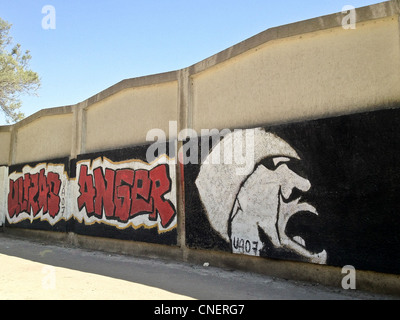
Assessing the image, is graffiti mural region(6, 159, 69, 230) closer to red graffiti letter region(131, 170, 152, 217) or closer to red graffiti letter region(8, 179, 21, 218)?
red graffiti letter region(8, 179, 21, 218)

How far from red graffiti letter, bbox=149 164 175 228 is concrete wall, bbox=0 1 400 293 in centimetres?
3

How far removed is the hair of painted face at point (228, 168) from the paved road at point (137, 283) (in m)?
1.08

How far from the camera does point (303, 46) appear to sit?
234 inches

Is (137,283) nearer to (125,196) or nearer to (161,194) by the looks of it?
(161,194)

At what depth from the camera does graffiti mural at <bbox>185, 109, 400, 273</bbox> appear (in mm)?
4844

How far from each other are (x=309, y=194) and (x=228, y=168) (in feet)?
5.74

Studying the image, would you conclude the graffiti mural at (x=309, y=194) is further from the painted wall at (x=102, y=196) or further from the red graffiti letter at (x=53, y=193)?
the red graffiti letter at (x=53, y=193)

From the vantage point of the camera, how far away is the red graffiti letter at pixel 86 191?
981 centimetres

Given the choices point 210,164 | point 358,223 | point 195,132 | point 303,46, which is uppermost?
point 303,46

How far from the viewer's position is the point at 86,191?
1002 cm

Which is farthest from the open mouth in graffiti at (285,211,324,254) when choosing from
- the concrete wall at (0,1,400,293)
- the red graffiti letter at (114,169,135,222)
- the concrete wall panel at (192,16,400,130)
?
the red graffiti letter at (114,169,135,222)
